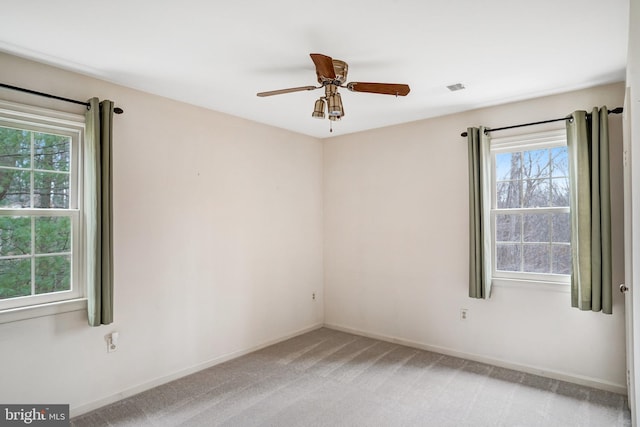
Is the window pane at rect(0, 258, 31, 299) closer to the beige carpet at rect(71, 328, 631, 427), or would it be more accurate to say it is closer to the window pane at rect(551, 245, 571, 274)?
the beige carpet at rect(71, 328, 631, 427)

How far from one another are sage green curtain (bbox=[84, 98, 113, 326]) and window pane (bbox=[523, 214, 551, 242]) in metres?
3.67

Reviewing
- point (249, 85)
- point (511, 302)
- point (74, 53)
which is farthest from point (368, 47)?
point (511, 302)

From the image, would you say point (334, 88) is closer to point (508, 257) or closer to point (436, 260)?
point (436, 260)

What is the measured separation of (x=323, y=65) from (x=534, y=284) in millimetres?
2794

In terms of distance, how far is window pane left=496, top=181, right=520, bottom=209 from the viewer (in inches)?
146

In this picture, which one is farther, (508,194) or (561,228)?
(508,194)

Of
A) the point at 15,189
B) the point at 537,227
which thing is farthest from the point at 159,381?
the point at 537,227

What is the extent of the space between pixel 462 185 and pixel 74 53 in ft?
11.6

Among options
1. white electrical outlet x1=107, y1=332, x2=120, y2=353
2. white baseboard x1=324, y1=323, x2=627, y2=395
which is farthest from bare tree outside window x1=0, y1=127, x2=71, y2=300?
white baseboard x1=324, y1=323, x2=627, y2=395

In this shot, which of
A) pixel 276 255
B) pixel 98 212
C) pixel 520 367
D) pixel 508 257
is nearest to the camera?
pixel 98 212

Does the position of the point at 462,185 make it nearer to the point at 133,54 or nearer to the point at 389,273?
the point at 389,273

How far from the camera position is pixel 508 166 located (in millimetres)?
3764

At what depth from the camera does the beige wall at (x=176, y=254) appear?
2.72 m

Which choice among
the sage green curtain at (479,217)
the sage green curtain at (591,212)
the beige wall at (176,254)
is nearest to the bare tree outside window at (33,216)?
the beige wall at (176,254)
